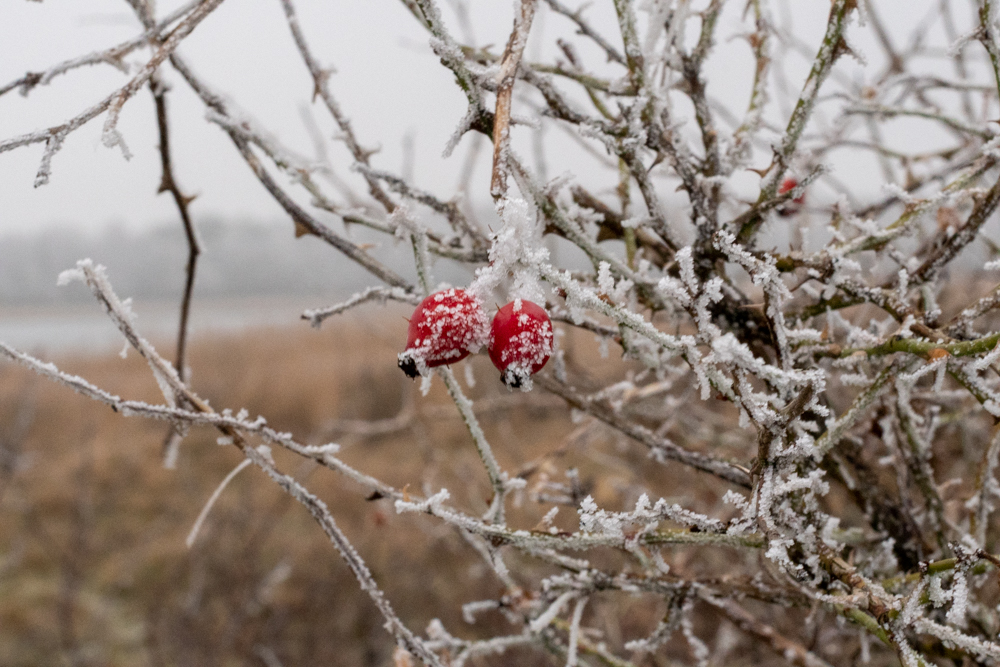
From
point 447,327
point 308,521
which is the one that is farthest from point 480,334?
point 308,521

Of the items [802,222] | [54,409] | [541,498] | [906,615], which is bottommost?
[906,615]

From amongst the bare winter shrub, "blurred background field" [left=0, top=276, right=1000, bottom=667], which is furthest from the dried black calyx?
"blurred background field" [left=0, top=276, right=1000, bottom=667]

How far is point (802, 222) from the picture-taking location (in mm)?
1129

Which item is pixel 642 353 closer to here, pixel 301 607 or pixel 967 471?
pixel 967 471

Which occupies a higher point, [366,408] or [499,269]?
[366,408]

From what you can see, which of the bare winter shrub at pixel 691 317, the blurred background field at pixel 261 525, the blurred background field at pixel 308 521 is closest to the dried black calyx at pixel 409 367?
the bare winter shrub at pixel 691 317

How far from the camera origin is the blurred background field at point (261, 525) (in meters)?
2.36

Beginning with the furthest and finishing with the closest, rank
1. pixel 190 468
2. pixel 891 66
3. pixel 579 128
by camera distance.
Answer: pixel 190 468, pixel 891 66, pixel 579 128

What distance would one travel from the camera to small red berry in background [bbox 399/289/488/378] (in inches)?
17.3

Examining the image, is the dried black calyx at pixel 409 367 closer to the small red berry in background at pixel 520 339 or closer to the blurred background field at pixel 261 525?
the small red berry in background at pixel 520 339

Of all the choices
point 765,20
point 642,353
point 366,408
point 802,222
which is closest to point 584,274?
point 642,353

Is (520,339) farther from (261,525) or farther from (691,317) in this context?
(261,525)

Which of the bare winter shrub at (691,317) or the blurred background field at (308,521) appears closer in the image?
the bare winter shrub at (691,317)

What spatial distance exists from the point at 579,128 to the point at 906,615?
1.48 ft
